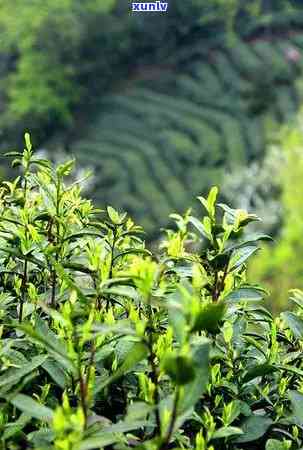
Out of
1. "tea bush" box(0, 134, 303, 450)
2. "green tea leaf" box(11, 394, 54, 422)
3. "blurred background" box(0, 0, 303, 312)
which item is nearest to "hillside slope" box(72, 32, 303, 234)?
"blurred background" box(0, 0, 303, 312)

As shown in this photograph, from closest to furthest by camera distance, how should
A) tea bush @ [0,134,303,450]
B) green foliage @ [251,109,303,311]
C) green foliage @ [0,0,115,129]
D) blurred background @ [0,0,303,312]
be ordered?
tea bush @ [0,134,303,450] < green foliage @ [251,109,303,311] < blurred background @ [0,0,303,312] < green foliage @ [0,0,115,129]

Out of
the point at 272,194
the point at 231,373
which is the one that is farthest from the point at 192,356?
the point at 272,194

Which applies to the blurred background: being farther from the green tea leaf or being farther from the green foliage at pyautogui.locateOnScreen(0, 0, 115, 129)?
the green tea leaf

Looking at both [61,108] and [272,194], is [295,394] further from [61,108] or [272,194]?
[61,108]

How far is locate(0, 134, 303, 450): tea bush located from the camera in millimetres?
998

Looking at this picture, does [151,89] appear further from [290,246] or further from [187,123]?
[290,246]

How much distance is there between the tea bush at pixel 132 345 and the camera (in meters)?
1.00

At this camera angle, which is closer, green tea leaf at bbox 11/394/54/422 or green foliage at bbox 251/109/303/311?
green tea leaf at bbox 11/394/54/422

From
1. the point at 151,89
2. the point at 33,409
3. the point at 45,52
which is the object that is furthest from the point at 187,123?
the point at 33,409

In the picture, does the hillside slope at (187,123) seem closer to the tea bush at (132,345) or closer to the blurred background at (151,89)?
the blurred background at (151,89)

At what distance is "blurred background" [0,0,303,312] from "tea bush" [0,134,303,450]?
26128 millimetres

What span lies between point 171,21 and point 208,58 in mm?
2489

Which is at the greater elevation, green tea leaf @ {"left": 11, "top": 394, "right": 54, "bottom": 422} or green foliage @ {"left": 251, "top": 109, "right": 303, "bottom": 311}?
green foliage @ {"left": 251, "top": 109, "right": 303, "bottom": 311}

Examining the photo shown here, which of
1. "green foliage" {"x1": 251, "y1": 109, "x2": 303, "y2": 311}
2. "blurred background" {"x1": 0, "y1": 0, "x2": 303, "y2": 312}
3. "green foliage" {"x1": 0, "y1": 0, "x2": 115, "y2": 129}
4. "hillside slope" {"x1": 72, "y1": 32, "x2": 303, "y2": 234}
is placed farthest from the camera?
"green foliage" {"x1": 0, "y1": 0, "x2": 115, "y2": 129}
